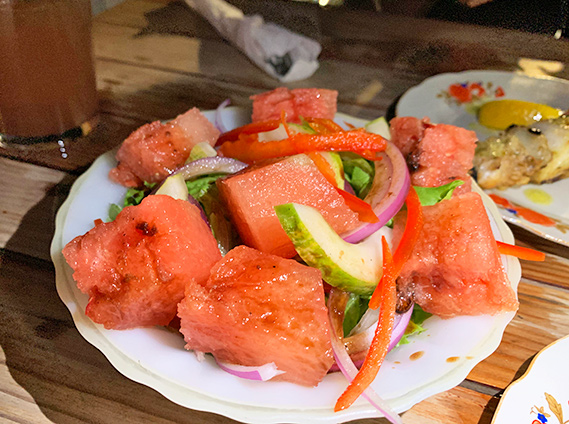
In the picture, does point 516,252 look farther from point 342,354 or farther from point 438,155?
point 342,354

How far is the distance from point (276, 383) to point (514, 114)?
6.35ft

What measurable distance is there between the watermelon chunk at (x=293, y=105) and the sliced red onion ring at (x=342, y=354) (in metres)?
0.67

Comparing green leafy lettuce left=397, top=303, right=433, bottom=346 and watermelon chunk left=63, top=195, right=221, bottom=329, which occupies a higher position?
watermelon chunk left=63, top=195, right=221, bottom=329

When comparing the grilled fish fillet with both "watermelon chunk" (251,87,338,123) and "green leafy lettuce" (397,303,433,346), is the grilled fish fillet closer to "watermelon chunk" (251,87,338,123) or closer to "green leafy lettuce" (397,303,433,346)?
"watermelon chunk" (251,87,338,123)

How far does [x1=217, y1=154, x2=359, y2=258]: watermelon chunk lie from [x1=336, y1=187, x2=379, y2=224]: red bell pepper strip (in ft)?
0.11

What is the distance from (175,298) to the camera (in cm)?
106

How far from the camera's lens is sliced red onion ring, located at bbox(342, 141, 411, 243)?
4.08ft

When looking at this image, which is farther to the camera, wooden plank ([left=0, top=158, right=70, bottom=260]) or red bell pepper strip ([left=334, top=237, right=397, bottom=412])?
wooden plank ([left=0, top=158, right=70, bottom=260])

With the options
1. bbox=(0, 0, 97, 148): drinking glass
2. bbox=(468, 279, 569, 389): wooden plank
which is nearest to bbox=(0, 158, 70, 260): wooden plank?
bbox=(0, 0, 97, 148): drinking glass

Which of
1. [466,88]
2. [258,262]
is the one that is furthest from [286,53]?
[258,262]

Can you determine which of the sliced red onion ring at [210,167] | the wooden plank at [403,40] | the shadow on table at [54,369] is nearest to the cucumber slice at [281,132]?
the sliced red onion ring at [210,167]

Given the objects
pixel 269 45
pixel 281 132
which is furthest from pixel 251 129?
pixel 269 45

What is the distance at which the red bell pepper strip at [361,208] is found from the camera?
1.25m

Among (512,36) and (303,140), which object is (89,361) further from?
(512,36)
